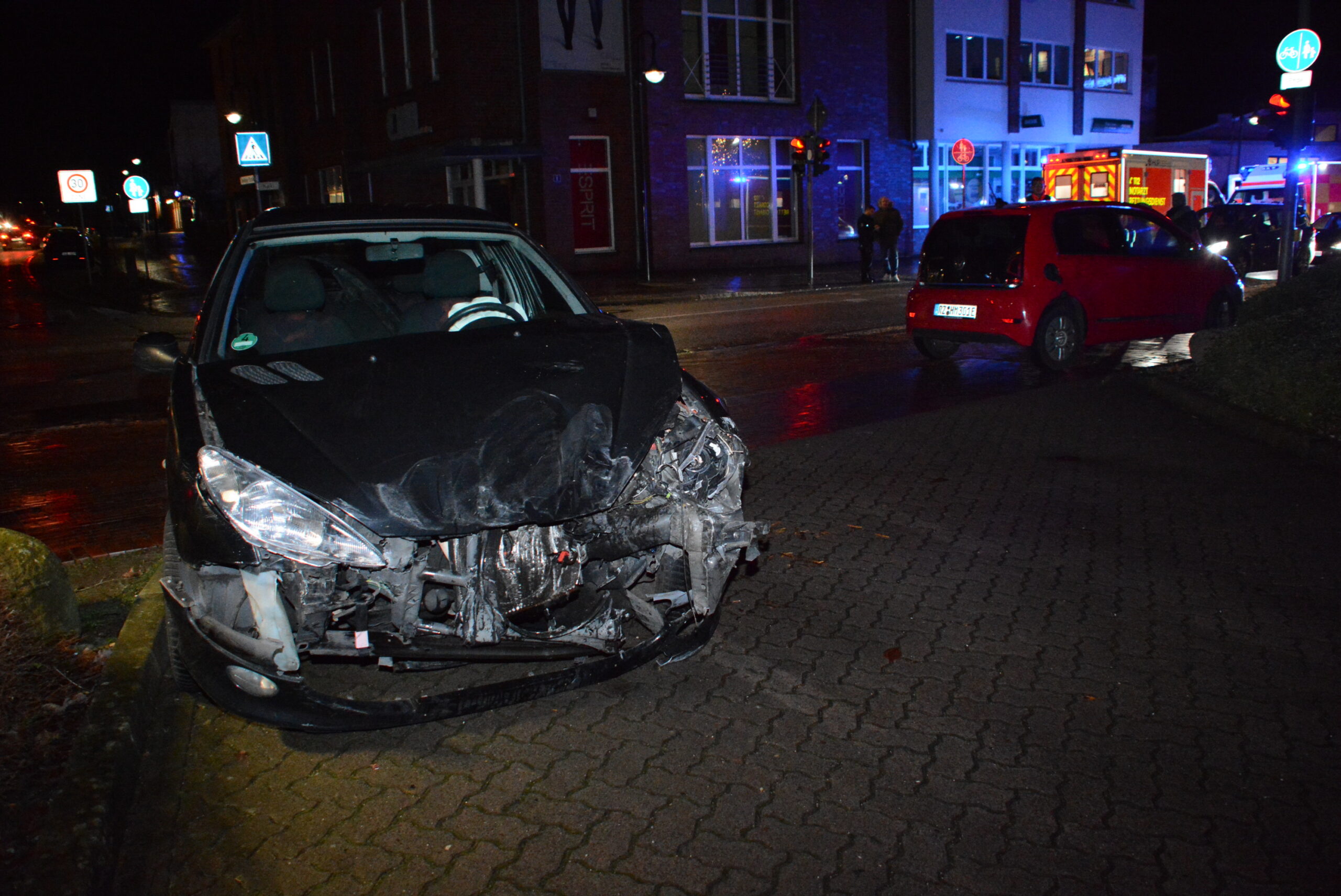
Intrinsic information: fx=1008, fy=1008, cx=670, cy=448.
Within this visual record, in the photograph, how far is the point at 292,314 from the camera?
4.58 meters

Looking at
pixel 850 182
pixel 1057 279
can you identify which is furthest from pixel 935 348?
pixel 850 182

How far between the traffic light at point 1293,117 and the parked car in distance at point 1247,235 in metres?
9.36

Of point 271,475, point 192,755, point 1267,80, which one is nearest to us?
point 271,475

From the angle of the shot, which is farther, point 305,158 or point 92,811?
point 305,158

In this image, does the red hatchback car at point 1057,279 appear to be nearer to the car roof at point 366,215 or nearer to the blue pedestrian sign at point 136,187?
the car roof at point 366,215

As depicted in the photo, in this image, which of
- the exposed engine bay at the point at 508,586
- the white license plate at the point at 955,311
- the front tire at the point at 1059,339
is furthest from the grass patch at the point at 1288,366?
the exposed engine bay at the point at 508,586

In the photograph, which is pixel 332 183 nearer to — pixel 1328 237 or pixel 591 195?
pixel 591 195

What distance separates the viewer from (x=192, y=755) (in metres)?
3.44

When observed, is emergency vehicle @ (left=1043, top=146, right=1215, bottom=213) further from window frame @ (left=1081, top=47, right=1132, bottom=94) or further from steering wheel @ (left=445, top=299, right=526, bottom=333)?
steering wheel @ (left=445, top=299, right=526, bottom=333)

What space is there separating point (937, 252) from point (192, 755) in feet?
30.8

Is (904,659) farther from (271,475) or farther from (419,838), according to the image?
(271,475)

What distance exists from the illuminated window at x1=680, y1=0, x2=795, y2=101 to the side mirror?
85.5 ft

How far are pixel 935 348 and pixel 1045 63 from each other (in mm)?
30803

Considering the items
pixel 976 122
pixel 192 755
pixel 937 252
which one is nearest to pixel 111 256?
pixel 976 122
